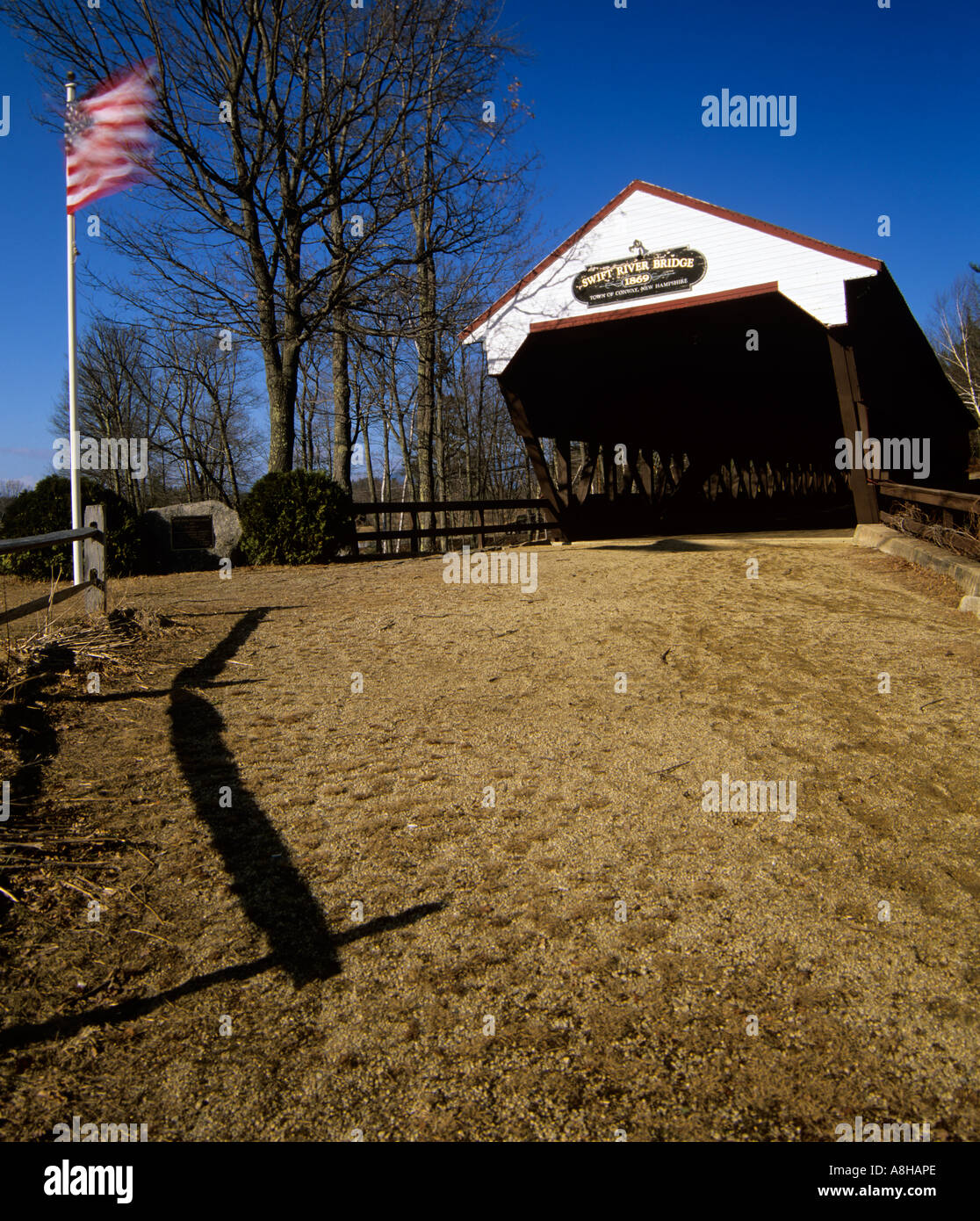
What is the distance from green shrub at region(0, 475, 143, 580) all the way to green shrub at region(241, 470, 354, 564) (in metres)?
2.38

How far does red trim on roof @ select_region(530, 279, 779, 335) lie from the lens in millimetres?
11695

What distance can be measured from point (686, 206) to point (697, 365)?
555cm

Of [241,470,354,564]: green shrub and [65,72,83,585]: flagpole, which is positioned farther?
[241,470,354,564]: green shrub

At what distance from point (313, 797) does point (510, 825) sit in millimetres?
1067

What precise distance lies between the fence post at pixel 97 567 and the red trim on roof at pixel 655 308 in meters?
8.41

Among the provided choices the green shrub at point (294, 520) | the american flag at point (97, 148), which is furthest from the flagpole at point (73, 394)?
the green shrub at point (294, 520)

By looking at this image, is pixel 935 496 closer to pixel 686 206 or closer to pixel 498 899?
pixel 686 206

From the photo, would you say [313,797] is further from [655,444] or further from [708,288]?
[655,444]

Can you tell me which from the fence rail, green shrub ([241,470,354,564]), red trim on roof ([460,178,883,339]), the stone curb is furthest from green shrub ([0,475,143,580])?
the fence rail

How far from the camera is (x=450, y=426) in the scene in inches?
1561

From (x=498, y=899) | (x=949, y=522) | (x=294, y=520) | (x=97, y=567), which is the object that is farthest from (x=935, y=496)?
(x=294, y=520)

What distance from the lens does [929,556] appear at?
8.91 metres

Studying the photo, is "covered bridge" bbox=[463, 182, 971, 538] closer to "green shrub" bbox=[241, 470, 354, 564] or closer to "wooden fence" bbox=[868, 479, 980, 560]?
"wooden fence" bbox=[868, 479, 980, 560]

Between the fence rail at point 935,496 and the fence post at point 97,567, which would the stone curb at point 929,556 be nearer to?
the fence rail at point 935,496
